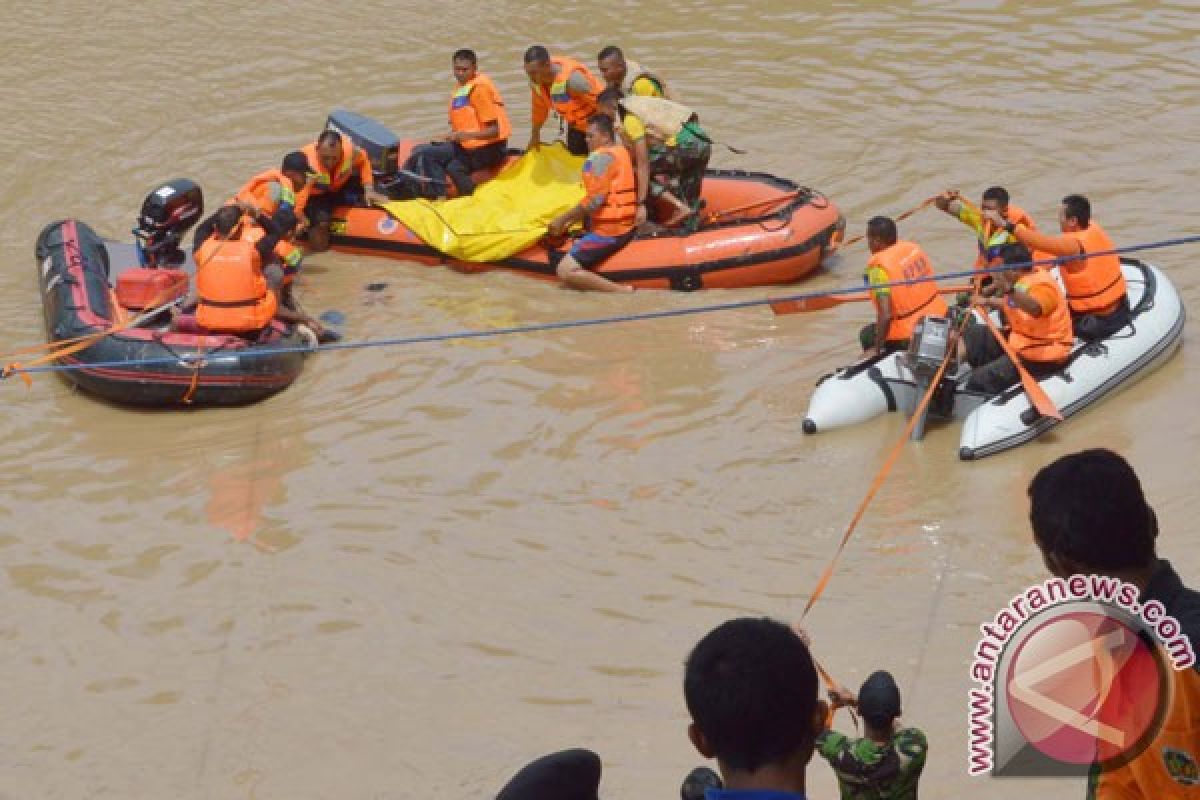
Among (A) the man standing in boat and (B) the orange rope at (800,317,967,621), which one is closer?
(B) the orange rope at (800,317,967,621)

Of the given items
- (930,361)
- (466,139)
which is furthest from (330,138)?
(930,361)

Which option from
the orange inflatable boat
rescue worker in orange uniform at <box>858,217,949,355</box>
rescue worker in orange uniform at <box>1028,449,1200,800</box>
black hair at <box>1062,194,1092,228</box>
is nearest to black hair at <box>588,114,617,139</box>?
the orange inflatable boat

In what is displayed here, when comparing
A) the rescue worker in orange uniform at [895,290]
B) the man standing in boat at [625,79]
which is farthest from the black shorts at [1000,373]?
the man standing in boat at [625,79]

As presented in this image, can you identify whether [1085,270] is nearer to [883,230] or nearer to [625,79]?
[883,230]

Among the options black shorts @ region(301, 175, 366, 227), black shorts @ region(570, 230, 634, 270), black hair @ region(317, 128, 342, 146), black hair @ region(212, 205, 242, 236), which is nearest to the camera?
black hair @ region(212, 205, 242, 236)

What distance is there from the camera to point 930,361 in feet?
24.1

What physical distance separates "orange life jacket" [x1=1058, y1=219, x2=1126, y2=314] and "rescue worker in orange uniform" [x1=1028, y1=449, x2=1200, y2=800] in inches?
207

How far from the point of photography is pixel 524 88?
12117 millimetres

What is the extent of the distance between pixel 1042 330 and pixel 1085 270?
522 millimetres

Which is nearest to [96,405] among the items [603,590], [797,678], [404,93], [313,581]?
[313,581]

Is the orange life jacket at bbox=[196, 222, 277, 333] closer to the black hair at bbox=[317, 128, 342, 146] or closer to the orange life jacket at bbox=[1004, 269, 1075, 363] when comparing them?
the black hair at bbox=[317, 128, 342, 146]

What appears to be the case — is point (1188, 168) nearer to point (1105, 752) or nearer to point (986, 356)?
point (986, 356)

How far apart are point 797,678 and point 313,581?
14.2ft

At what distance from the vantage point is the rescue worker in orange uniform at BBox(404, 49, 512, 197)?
392 inches
